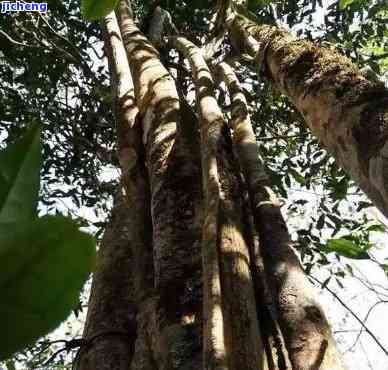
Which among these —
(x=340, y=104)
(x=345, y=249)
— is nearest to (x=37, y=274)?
(x=340, y=104)

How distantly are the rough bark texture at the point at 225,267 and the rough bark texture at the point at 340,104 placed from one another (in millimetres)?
289

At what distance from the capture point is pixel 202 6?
178 inches

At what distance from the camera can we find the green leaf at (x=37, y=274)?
25cm

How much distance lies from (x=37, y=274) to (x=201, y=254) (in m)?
1.23

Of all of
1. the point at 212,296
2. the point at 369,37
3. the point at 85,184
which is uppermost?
the point at 369,37

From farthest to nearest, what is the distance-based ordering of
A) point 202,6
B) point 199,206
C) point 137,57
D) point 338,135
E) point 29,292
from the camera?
point 202,6 → point 137,57 → point 199,206 → point 338,135 → point 29,292

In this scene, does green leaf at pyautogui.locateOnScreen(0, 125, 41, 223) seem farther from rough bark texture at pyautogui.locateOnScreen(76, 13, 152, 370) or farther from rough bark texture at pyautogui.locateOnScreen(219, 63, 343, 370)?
rough bark texture at pyautogui.locateOnScreen(76, 13, 152, 370)

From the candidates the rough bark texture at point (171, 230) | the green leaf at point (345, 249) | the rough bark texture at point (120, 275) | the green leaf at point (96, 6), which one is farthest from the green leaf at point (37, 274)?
the green leaf at point (345, 249)

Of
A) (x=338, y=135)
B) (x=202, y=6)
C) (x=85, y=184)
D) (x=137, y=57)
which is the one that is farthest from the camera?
(x=85, y=184)

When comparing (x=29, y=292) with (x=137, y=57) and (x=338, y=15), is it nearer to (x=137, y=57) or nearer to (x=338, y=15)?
(x=137, y=57)

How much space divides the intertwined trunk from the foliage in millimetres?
786

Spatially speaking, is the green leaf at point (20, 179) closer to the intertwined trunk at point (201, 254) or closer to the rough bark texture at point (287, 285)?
the intertwined trunk at point (201, 254)

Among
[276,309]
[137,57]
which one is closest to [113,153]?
[137,57]

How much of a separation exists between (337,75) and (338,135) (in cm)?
25
